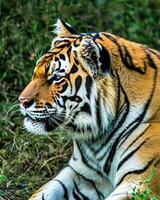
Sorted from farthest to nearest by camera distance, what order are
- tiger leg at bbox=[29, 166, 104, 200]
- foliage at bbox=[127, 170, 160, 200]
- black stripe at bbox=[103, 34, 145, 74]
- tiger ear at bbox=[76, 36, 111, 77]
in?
tiger leg at bbox=[29, 166, 104, 200], black stripe at bbox=[103, 34, 145, 74], tiger ear at bbox=[76, 36, 111, 77], foliage at bbox=[127, 170, 160, 200]

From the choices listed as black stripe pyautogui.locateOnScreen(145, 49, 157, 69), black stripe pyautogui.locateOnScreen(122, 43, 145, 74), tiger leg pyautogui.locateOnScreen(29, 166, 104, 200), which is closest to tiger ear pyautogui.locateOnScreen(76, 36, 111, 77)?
black stripe pyautogui.locateOnScreen(122, 43, 145, 74)

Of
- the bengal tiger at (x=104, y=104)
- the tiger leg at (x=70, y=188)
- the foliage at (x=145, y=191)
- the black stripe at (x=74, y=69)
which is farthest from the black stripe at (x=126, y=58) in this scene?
the tiger leg at (x=70, y=188)

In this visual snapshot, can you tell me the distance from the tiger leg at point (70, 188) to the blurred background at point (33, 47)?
31 cm

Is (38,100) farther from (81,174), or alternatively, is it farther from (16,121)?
(16,121)

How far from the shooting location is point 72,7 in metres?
8.26

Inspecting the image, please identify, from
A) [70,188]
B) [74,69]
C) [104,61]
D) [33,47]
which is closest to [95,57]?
[104,61]

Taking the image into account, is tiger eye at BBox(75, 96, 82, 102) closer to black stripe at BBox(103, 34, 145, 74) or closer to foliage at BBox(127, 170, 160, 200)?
black stripe at BBox(103, 34, 145, 74)

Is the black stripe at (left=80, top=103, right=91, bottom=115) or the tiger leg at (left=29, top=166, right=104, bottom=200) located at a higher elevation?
the black stripe at (left=80, top=103, right=91, bottom=115)

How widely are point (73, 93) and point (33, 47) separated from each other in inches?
92.2

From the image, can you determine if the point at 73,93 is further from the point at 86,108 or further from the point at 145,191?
the point at 145,191

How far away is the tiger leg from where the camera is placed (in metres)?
5.52

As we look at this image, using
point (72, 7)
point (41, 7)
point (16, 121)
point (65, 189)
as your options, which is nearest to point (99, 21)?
point (72, 7)

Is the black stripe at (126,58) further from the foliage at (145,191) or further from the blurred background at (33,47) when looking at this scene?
the blurred background at (33,47)

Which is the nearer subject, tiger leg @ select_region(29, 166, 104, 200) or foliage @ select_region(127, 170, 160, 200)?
foliage @ select_region(127, 170, 160, 200)
